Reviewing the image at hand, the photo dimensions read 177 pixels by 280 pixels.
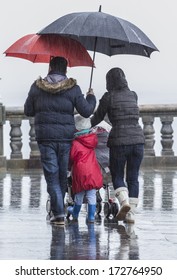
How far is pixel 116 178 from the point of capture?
16656 mm

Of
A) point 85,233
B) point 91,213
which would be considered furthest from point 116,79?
point 85,233

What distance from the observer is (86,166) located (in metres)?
16.6

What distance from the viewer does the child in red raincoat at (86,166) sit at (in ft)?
54.4

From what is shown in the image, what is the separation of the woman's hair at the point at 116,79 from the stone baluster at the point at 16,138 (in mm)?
11252

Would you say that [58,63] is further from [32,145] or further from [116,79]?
[32,145]

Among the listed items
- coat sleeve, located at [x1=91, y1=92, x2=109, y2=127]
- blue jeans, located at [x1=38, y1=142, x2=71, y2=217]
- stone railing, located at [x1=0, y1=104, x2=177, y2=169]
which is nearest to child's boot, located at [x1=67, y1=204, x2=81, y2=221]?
blue jeans, located at [x1=38, y1=142, x2=71, y2=217]

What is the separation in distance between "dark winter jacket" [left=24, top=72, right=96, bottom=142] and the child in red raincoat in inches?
11.5

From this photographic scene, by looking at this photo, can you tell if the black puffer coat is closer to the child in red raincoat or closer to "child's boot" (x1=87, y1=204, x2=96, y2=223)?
the child in red raincoat

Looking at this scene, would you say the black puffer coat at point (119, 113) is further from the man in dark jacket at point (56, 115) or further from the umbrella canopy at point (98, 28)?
the umbrella canopy at point (98, 28)

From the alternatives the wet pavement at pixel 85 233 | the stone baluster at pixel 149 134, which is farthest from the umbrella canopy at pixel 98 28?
the stone baluster at pixel 149 134

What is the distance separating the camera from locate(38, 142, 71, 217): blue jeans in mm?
16344

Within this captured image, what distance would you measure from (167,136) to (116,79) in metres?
12.0
